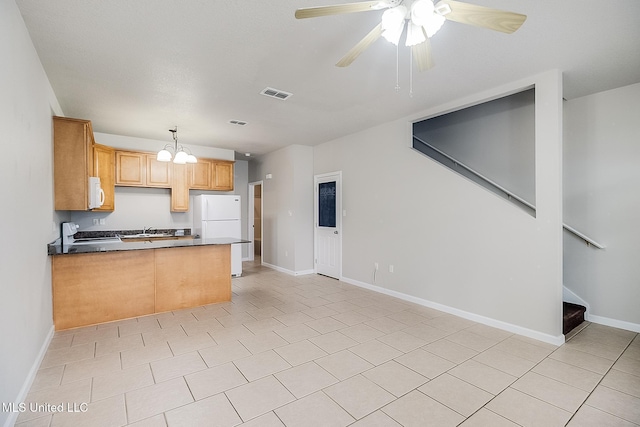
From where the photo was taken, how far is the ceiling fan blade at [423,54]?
74.1 inches

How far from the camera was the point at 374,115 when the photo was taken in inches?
174

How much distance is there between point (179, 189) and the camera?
19.4ft

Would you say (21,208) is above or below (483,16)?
below

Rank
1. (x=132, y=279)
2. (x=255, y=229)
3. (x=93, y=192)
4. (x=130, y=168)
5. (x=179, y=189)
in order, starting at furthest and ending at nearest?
(x=255, y=229) < (x=179, y=189) < (x=130, y=168) < (x=93, y=192) < (x=132, y=279)

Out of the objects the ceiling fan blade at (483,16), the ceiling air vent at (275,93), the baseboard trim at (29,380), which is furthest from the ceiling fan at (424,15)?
the baseboard trim at (29,380)

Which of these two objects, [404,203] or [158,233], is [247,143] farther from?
[404,203]

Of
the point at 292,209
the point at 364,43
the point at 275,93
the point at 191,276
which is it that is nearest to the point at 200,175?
the point at 292,209

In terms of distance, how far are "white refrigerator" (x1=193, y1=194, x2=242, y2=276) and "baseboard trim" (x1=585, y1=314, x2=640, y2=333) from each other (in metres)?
5.54

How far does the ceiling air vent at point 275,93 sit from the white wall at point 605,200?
360cm

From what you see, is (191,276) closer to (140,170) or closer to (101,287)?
(101,287)

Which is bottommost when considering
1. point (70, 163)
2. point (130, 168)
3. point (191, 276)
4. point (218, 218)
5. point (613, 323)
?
point (613, 323)

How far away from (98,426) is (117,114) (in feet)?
13.0

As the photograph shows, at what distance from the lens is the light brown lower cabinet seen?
3395 millimetres

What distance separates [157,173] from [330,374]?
4.96 m
